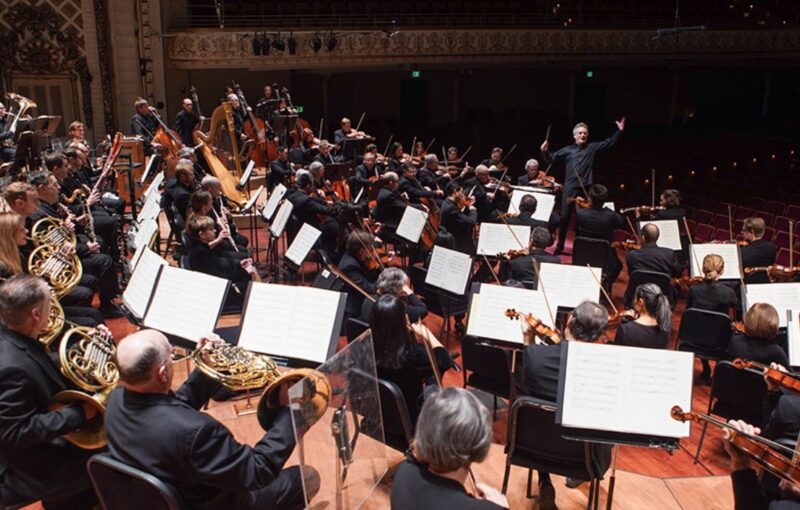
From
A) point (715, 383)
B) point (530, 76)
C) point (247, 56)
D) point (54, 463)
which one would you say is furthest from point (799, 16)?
point (54, 463)

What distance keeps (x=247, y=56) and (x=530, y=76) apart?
1126 centimetres

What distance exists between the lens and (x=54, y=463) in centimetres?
307

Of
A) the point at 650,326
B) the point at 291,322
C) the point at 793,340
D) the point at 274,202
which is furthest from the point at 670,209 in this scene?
the point at 291,322

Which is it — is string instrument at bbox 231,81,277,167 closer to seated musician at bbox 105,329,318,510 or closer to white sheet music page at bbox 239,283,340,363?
white sheet music page at bbox 239,283,340,363

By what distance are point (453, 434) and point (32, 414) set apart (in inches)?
75.7

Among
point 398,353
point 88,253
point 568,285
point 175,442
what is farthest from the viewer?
point 88,253

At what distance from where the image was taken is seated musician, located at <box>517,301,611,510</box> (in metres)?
3.47

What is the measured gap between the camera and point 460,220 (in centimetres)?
761

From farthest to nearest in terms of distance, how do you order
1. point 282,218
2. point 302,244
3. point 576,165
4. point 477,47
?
point 477,47 < point 576,165 < point 282,218 < point 302,244

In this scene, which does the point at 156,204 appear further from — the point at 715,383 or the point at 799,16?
the point at 799,16

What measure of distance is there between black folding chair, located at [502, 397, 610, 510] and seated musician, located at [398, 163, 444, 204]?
5405 millimetres

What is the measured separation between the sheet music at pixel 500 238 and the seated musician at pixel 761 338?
7.61 ft

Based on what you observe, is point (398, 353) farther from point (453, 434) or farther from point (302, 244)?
point (302, 244)

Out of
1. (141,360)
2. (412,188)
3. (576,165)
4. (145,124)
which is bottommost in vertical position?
(141,360)
